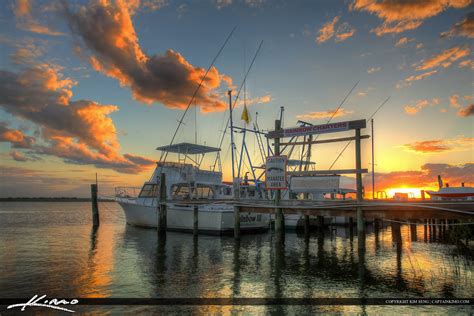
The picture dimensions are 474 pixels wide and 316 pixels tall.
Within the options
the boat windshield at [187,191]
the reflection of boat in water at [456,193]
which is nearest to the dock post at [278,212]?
the reflection of boat in water at [456,193]

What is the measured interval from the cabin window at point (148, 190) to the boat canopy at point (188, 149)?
3.28 meters

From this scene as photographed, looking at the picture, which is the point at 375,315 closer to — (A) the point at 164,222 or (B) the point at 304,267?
(B) the point at 304,267

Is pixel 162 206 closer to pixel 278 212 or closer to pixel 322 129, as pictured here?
pixel 278 212

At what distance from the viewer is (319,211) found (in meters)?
16.8

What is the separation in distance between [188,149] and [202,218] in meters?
7.41

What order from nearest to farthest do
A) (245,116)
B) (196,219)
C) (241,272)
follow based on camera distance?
1. (241,272)
2. (196,219)
3. (245,116)

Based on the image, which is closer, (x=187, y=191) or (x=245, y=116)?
(x=245, y=116)

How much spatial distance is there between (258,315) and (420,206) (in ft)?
27.6

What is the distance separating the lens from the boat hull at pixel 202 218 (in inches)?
979

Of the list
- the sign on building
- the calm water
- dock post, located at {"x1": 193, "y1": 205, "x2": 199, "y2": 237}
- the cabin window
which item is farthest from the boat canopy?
→ the sign on building

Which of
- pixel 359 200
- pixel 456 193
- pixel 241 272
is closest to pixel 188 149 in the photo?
pixel 359 200

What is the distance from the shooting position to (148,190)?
1209 inches

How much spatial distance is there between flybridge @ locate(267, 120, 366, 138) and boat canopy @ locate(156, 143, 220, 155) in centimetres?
1198

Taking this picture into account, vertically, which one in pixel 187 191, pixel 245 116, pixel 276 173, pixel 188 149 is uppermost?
pixel 245 116
